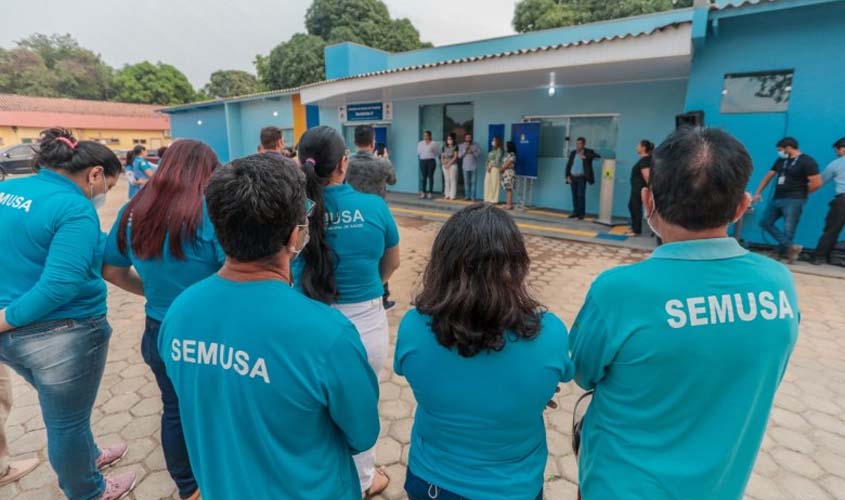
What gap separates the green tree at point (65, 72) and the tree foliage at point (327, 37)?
25782 mm

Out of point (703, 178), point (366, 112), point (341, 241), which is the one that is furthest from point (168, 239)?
point (366, 112)

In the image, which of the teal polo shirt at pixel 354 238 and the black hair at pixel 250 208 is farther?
the teal polo shirt at pixel 354 238

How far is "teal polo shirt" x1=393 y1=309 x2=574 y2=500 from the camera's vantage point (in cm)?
111

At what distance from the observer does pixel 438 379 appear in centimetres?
115

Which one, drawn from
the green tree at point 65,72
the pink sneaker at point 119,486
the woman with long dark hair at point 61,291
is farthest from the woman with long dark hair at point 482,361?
the green tree at point 65,72

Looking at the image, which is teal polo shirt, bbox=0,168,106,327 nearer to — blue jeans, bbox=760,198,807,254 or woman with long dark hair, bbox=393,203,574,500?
woman with long dark hair, bbox=393,203,574,500

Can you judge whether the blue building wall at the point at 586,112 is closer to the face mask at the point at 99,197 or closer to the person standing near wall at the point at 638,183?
the person standing near wall at the point at 638,183

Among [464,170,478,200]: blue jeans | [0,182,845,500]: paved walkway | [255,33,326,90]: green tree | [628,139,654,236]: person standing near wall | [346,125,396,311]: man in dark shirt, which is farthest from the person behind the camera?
[255,33,326,90]: green tree

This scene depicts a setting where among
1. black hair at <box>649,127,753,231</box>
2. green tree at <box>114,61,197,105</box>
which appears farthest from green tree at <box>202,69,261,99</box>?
black hair at <box>649,127,753,231</box>

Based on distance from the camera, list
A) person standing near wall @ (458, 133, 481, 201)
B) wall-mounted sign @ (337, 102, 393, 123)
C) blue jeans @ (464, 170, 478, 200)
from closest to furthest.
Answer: person standing near wall @ (458, 133, 481, 201) → blue jeans @ (464, 170, 478, 200) → wall-mounted sign @ (337, 102, 393, 123)

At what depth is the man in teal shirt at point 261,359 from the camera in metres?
0.95

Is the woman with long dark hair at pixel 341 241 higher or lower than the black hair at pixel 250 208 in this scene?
lower

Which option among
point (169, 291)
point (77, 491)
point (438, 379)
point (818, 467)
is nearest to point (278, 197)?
point (438, 379)

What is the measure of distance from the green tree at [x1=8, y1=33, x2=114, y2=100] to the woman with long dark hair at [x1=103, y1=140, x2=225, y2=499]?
50013mm
